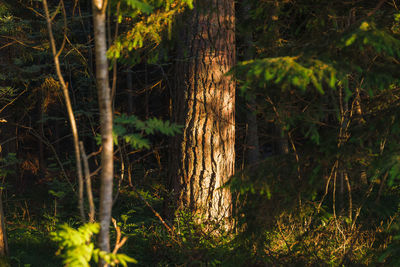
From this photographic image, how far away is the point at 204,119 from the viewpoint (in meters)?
5.55

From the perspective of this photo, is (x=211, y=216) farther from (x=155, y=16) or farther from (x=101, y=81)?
(x=101, y=81)

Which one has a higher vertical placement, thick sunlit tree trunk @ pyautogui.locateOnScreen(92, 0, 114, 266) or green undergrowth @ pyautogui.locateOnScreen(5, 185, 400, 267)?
thick sunlit tree trunk @ pyautogui.locateOnScreen(92, 0, 114, 266)

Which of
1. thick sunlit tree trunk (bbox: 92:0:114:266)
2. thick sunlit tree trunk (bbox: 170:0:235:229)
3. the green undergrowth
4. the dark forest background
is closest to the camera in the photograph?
thick sunlit tree trunk (bbox: 92:0:114:266)

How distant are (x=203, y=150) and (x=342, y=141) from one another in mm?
2185

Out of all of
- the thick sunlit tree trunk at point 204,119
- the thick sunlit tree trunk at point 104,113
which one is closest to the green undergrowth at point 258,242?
the thick sunlit tree trunk at point 204,119

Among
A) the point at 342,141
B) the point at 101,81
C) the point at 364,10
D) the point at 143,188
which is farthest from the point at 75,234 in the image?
the point at 143,188

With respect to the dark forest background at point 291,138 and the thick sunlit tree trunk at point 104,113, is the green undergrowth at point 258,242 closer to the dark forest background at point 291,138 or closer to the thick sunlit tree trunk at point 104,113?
the dark forest background at point 291,138

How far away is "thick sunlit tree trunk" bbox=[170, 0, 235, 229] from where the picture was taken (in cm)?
555

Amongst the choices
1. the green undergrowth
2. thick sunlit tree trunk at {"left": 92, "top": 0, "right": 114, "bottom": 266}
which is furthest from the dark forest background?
thick sunlit tree trunk at {"left": 92, "top": 0, "right": 114, "bottom": 266}

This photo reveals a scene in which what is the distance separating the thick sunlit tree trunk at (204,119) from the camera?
5.55 m

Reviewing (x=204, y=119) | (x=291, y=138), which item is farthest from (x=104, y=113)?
(x=204, y=119)

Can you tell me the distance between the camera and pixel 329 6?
397cm

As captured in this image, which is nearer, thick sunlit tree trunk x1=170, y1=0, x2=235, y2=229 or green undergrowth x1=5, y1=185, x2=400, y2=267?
green undergrowth x1=5, y1=185, x2=400, y2=267

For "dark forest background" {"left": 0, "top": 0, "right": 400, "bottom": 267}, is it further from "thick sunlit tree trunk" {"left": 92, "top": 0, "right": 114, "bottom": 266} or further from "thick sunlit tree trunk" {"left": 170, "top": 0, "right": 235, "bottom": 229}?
"thick sunlit tree trunk" {"left": 170, "top": 0, "right": 235, "bottom": 229}
